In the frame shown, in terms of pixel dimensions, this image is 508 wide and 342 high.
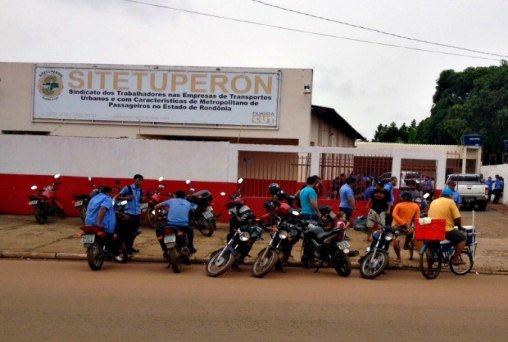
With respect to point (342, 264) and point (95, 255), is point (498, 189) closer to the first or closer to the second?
point (342, 264)

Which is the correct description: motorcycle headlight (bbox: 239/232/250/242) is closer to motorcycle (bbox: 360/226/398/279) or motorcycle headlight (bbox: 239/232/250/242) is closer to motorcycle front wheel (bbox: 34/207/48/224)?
motorcycle (bbox: 360/226/398/279)

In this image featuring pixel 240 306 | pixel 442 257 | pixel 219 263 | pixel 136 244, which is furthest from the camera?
pixel 136 244

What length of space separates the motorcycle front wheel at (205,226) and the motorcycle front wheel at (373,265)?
5303mm

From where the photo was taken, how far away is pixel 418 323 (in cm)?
672

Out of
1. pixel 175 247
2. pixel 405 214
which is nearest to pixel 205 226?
pixel 175 247

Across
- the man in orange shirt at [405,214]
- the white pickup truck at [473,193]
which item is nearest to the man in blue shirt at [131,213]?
the man in orange shirt at [405,214]

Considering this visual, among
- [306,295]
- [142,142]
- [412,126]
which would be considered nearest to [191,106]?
[142,142]

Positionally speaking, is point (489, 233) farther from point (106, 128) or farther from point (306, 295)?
point (106, 128)

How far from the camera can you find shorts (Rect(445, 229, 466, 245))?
10.1 m

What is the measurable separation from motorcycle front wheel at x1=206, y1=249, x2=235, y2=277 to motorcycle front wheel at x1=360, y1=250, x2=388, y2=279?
2.24 meters

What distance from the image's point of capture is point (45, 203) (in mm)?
15672

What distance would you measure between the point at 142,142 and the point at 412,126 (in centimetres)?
6390

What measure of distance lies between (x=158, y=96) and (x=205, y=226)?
6.05 m

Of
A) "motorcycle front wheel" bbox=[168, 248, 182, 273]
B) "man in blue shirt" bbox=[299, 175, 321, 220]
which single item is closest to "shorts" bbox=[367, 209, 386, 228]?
"man in blue shirt" bbox=[299, 175, 321, 220]
